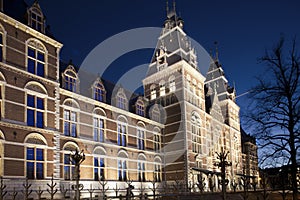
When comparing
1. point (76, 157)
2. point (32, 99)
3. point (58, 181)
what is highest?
point (32, 99)

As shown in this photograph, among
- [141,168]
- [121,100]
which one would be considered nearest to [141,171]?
[141,168]

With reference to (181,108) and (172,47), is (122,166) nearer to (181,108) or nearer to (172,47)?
(181,108)

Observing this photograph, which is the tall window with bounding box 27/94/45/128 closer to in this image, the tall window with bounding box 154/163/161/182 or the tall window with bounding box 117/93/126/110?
the tall window with bounding box 117/93/126/110

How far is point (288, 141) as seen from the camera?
12719 mm

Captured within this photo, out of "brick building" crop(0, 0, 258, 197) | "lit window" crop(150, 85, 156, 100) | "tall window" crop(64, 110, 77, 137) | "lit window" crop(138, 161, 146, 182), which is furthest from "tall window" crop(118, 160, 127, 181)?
"lit window" crop(150, 85, 156, 100)

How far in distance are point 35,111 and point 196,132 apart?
22.8m

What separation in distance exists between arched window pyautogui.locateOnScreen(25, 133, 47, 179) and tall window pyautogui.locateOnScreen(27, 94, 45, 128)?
935 millimetres

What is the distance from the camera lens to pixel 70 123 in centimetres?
2372

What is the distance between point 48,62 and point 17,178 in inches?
345

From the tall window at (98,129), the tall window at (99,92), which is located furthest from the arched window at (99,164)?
the tall window at (99,92)

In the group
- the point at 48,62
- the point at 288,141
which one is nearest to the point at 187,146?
the point at 48,62

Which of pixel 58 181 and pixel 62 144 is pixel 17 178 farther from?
pixel 62 144

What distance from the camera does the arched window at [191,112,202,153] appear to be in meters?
36.2

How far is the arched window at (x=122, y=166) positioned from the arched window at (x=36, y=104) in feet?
33.5
